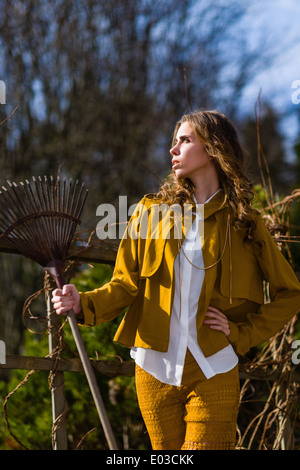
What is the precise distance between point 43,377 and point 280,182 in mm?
10138

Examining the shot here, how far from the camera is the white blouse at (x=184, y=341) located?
1756 millimetres

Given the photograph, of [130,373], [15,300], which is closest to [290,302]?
[130,373]

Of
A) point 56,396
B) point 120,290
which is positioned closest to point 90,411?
point 56,396

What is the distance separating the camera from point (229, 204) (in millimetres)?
1947

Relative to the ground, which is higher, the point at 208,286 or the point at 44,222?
the point at 44,222

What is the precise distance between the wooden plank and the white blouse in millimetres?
466

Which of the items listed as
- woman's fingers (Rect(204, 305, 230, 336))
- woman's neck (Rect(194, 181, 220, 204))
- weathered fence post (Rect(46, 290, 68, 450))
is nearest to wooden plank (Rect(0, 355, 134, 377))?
weathered fence post (Rect(46, 290, 68, 450))

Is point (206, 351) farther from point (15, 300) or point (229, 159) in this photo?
point (15, 300)

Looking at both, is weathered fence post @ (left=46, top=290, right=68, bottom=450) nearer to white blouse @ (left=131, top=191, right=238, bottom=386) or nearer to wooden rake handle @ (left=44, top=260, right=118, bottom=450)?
white blouse @ (left=131, top=191, right=238, bottom=386)

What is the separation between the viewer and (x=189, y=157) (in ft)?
6.47

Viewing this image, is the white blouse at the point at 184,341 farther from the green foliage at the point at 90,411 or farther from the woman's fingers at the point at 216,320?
the green foliage at the point at 90,411

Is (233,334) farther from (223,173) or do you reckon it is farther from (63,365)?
(63,365)

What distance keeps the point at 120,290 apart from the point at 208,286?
276 mm

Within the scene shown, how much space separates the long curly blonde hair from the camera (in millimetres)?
1929
